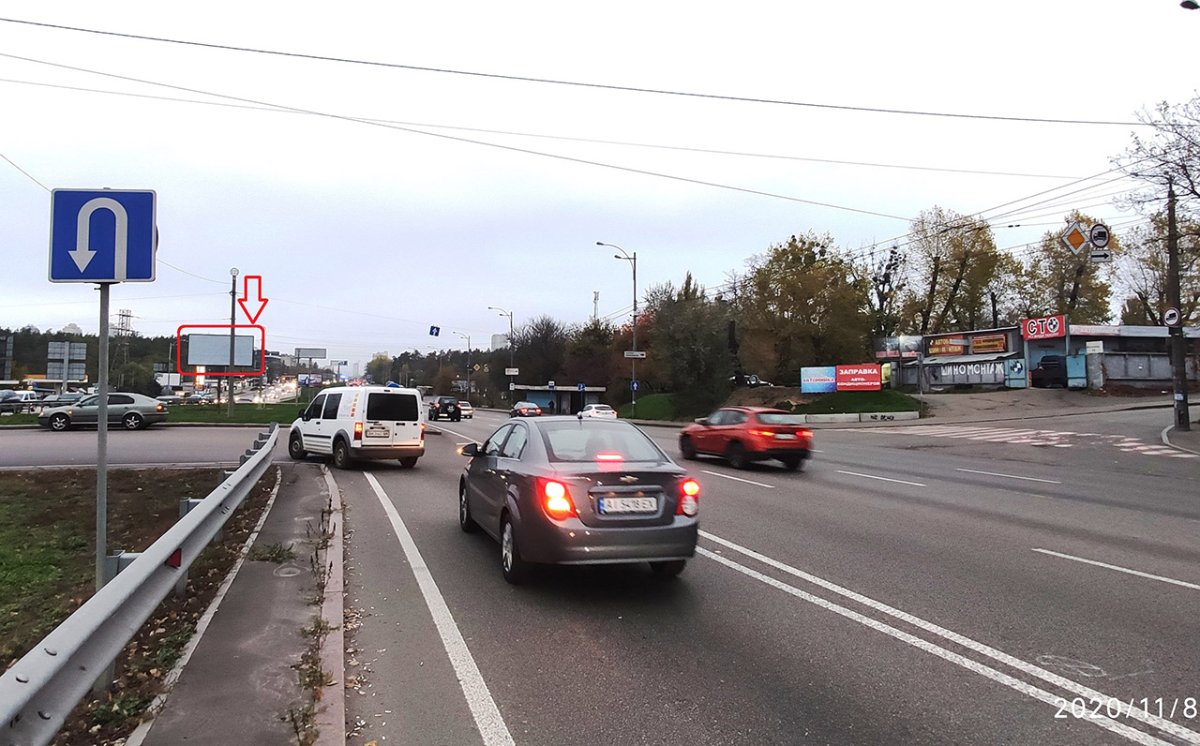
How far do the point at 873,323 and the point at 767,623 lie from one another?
67598 millimetres

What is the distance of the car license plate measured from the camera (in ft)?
19.9

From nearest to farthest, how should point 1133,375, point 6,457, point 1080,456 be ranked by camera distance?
point 6,457
point 1080,456
point 1133,375

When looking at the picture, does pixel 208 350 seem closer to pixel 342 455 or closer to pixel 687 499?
pixel 342 455

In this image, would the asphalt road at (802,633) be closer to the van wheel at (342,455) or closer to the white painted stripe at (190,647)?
the white painted stripe at (190,647)

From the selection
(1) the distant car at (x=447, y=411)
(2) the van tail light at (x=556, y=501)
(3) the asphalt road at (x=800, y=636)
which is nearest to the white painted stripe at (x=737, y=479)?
(3) the asphalt road at (x=800, y=636)

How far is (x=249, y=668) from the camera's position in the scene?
4301 mm

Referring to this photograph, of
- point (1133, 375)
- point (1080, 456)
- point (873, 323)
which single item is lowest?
point (1080, 456)

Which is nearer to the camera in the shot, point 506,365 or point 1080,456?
point 1080,456

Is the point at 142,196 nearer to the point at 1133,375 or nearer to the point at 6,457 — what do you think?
the point at 6,457

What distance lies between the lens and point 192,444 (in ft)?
73.3

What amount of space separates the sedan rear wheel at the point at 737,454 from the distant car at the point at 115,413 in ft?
76.5

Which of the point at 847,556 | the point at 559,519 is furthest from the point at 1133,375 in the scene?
the point at 559,519
